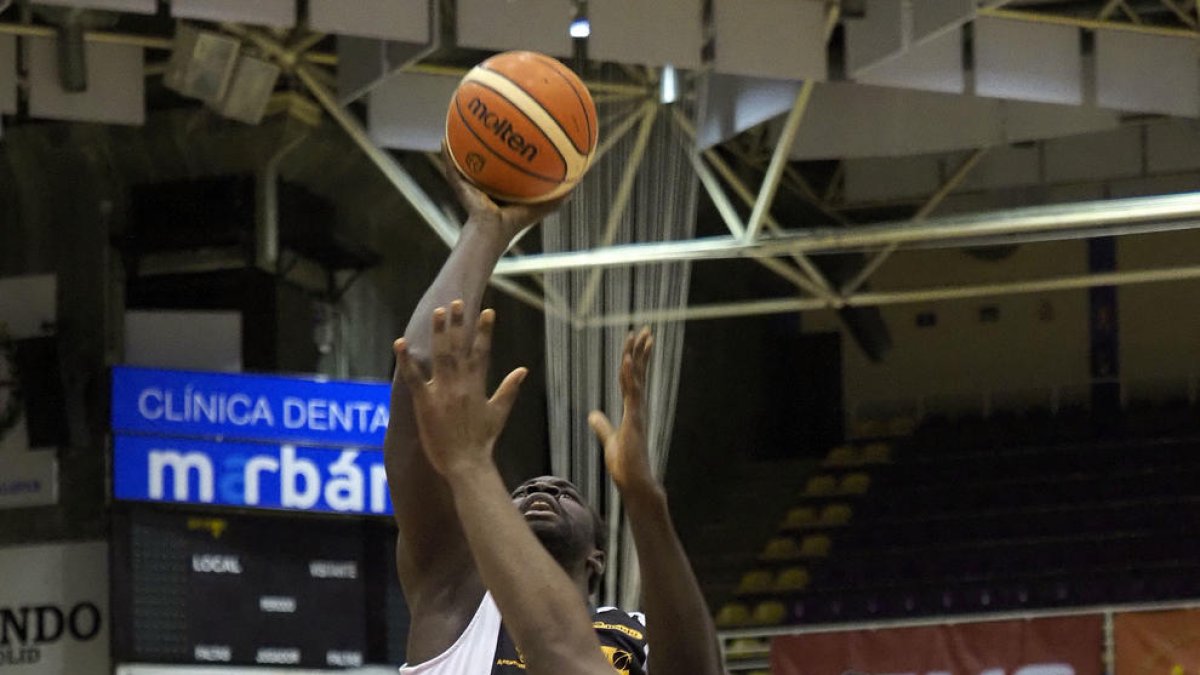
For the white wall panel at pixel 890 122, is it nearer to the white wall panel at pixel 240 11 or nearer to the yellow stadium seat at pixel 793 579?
the white wall panel at pixel 240 11

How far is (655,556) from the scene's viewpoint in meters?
3.09

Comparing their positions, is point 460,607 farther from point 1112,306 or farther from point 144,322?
point 1112,306

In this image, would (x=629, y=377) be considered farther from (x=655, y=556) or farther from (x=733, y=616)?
(x=733, y=616)

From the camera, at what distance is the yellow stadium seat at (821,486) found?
18.9m

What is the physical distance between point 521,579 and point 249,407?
31.7ft

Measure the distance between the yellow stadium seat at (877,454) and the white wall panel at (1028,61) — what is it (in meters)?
7.28

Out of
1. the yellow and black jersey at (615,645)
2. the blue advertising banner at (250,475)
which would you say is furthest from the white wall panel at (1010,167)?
the yellow and black jersey at (615,645)

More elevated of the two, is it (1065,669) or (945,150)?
(945,150)

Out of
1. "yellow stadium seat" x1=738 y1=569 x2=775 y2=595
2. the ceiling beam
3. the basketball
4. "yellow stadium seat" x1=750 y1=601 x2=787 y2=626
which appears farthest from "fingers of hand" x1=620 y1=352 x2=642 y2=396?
"yellow stadium seat" x1=738 y1=569 x2=775 y2=595

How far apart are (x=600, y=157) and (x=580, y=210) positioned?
37 centimetres

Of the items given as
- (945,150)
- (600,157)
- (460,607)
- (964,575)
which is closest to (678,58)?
(600,157)

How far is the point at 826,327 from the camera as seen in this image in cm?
2002

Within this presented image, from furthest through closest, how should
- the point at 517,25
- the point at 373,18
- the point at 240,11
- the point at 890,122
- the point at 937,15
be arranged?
the point at 890,122 < the point at 517,25 < the point at 937,15 < the point at 373,18 < the point at 240,11

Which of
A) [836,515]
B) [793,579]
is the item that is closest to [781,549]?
[836,515]
